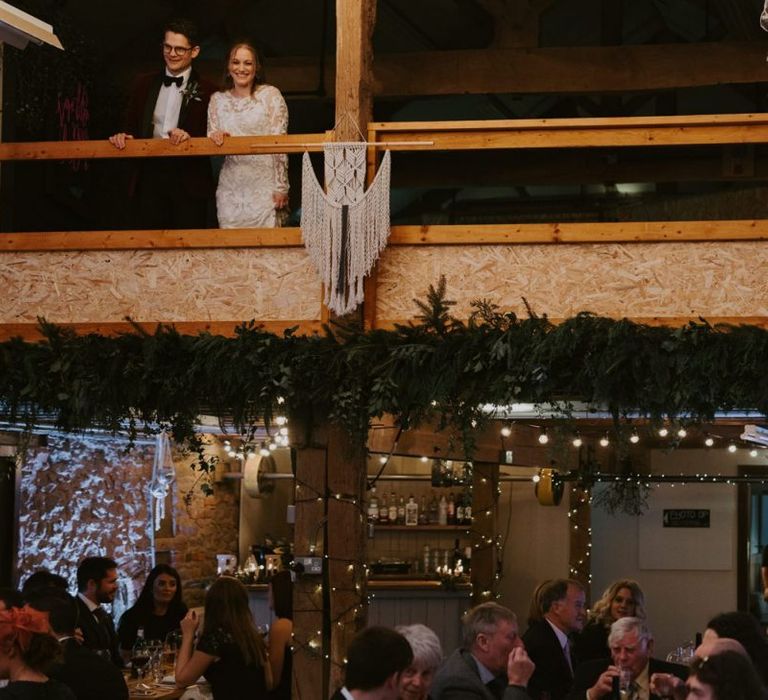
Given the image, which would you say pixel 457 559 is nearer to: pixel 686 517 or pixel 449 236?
pixel 686 517

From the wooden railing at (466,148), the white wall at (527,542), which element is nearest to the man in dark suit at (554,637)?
the wooden railing at (466,148)

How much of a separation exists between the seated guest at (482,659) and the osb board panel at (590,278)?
2.24 meters

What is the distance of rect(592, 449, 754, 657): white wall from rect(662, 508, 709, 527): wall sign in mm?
60

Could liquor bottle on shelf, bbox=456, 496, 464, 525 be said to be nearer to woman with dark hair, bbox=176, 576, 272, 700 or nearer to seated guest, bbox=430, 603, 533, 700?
woman with dark hair, bbox=176, 576, 272, 700

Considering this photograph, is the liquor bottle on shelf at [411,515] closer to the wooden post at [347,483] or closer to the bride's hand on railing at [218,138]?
the wooden post at [347,483]

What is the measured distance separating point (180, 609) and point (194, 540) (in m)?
3.35

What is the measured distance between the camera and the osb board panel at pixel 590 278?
7.61 metres

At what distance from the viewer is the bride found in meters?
8.45

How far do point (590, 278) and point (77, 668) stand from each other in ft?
11.5

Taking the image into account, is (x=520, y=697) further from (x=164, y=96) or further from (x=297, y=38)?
(x=297, y=38)

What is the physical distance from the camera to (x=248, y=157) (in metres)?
8.55

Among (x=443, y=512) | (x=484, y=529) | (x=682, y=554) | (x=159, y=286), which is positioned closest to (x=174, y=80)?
(x=159, y=286)

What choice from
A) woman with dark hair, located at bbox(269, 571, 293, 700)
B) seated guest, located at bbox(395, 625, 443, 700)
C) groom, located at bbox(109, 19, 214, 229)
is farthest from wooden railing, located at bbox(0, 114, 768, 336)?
seated guest, located at bbox(395, 625, 443, 700)

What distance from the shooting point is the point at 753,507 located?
53.0 feet
